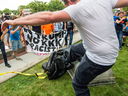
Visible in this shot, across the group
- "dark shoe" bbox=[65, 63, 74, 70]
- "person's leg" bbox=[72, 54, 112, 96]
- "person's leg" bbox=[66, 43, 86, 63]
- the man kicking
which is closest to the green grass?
"dark shoe" bbox=[65, 63, 74, 70]

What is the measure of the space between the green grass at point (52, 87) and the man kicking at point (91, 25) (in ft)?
3.65

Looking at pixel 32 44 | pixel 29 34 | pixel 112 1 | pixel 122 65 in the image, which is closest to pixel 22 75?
pixel 32 44

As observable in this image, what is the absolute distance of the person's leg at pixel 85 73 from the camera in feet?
4.41

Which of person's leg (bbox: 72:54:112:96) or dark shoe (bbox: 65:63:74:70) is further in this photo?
dark shoe (bbox: 65:63:74:70)

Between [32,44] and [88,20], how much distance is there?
15.2ft

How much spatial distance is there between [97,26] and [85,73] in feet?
2.21

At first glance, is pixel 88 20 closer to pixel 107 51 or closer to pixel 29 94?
pixel 107 51

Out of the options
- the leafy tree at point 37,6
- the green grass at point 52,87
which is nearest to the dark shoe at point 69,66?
the green grass at point 52,87

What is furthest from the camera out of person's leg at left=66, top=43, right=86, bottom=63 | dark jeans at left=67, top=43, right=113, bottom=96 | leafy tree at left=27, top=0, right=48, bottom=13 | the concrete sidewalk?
leafy tree at left=27, top=0, right=48, bottom=13

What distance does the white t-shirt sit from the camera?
107cm

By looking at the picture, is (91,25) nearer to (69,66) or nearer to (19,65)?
(69,66)

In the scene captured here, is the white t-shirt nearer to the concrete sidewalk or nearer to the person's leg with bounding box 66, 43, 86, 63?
the person's leg with bounding box 66, 43, 86, 63

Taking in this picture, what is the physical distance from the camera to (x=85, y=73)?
1.37 metres

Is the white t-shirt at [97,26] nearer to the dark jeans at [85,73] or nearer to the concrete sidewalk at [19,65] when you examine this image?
the dark jeans at [85,73]
